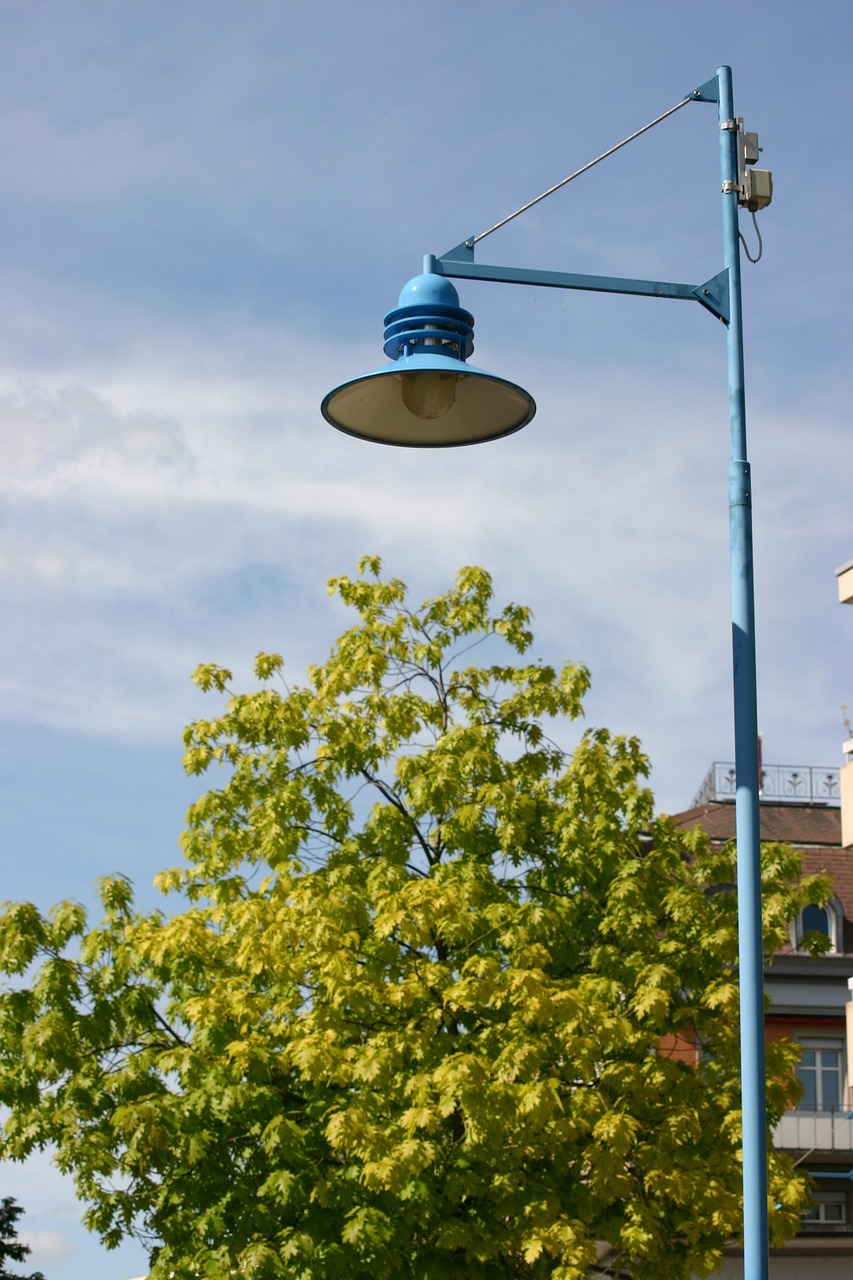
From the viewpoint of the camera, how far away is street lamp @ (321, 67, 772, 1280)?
8578 millimetres

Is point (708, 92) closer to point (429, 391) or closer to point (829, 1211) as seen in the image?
point (429, 391)

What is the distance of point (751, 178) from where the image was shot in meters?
9.29

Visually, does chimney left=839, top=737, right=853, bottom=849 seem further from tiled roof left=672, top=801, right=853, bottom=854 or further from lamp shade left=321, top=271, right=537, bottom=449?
tiled roof left=672, top=801, right=853, bottom=854

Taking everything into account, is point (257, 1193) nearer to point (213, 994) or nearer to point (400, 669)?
point (213, 994)

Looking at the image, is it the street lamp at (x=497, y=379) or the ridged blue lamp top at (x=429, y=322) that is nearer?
the street lamp at (x=497, y=379)

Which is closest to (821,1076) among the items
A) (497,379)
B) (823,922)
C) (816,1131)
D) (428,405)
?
(816,1131)

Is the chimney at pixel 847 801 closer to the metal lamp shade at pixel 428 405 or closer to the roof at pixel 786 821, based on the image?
the metal lamp shade at pixel 428 405

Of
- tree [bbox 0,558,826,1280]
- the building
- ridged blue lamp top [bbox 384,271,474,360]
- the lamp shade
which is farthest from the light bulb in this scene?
the building

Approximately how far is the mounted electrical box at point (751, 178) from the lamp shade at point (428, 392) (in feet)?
5.38

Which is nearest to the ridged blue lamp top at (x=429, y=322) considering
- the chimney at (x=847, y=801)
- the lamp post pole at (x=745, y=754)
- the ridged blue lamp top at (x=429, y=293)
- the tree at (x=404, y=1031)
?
the ridged blue lamp top at (x=429, y=293)

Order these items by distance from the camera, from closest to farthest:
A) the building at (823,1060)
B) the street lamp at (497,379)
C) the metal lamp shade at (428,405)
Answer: the street lamp at (497,379) < the metal lamp shade at (428,405) < the building at (823,1060)

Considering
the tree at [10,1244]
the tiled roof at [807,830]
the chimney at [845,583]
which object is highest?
the tiled roof at [807,830]

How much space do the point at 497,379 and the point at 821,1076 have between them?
115 ft

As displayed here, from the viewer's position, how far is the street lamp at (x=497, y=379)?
858cm
